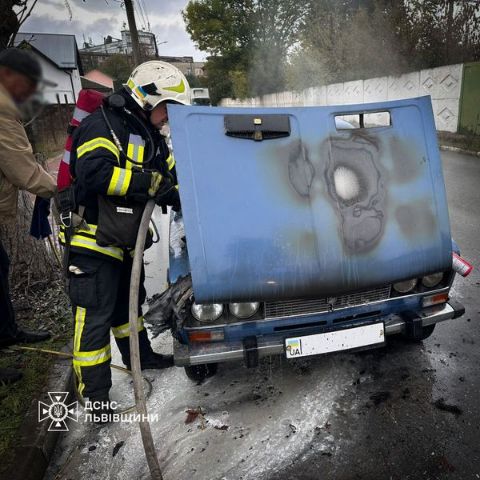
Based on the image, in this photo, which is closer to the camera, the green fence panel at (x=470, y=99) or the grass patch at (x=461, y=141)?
the grass patch at (x=461, y=141)

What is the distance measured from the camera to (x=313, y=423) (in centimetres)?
244

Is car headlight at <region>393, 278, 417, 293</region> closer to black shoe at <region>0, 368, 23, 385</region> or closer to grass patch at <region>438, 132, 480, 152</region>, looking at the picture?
black shoe at <region>0, 368, 23, 385</region>

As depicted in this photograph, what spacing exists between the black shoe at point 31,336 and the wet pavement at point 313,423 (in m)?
0.85

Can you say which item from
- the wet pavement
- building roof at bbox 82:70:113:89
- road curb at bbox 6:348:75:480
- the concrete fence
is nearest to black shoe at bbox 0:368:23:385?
road curb at bbox 6:348:75:480

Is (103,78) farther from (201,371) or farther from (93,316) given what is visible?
(201,371)

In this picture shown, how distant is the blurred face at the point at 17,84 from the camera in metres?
2.27

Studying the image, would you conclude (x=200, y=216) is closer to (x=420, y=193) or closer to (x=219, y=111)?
(x=219, y=111)

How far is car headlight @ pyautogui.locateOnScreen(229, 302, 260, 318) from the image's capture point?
231 cm

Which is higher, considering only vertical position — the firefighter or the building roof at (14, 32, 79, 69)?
the building roof at (14, 32, 79, 69)

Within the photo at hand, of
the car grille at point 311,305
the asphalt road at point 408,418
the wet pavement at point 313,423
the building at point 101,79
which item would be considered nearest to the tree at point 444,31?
the building at point 101,79

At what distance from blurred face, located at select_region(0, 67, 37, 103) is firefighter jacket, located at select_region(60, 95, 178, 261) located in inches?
→ 13.0

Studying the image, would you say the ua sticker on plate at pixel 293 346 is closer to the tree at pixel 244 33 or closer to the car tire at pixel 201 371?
the car tire at pixel 201 371

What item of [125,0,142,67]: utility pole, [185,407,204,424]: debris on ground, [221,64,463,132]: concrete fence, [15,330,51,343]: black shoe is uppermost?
[125,0,142,67]: utility pole

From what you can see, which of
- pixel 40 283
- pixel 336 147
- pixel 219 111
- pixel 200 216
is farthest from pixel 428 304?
pixel 40 283
